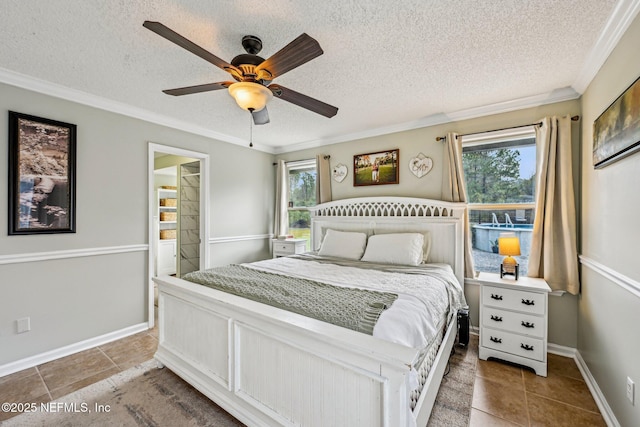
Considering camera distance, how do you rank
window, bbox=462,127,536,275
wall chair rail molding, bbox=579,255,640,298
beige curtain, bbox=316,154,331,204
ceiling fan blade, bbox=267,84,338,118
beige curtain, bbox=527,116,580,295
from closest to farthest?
1. wall chair rail molding, bbox=579,255,640,298
2. ceiling fan blade, bbox=267,84,338,118
3. beige curtain, bbox=527,116,580,295
4. window, bbox=462,127,536,275
5. beige curtain, bbox=316,154,331,204

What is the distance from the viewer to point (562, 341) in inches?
101

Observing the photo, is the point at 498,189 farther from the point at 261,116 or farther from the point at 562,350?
the point at 261,116

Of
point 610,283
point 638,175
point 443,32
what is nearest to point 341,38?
point 443,32

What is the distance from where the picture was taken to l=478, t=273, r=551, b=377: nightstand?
88.2 inches

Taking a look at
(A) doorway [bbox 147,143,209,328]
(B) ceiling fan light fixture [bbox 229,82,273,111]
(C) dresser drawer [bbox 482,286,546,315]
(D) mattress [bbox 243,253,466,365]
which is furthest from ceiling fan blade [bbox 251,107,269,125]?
(C) dresser drawer [bbox 482,286,546,315]

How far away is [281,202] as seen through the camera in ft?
15.5

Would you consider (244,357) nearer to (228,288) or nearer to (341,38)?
(228,288)

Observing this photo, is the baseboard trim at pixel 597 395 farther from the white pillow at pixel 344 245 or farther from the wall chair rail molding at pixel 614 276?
the white pillow at pixel 344 245

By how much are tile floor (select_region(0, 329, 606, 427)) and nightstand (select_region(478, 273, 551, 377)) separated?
0.40 feet

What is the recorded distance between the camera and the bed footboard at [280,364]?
3.81 ft

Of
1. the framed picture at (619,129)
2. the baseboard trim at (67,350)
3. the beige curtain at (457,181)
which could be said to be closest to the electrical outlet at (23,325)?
the baseboard trim at (67,350)

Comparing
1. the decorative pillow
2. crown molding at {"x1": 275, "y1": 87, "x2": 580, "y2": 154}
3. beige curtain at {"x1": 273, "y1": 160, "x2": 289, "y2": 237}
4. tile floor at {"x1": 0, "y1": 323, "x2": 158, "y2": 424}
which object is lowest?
tile floor at {"x1": 0, "y1": 323, "x2": 158, "y2": 424}

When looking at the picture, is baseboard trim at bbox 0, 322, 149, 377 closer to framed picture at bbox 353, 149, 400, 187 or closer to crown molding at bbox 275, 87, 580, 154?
framed picture at bbox 353, 149, 400, 187

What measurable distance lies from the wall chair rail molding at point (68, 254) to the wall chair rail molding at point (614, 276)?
4.14 m
